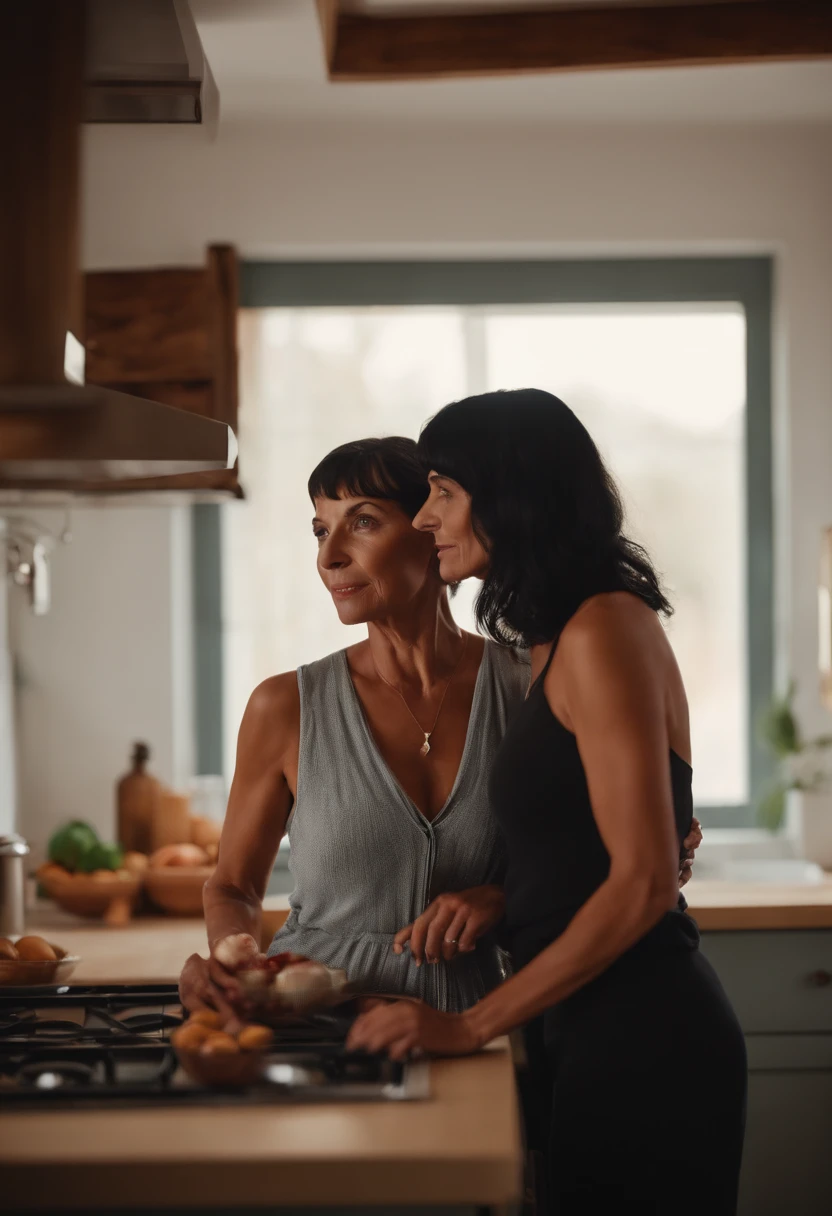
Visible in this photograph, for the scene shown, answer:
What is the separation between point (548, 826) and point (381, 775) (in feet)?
0.91

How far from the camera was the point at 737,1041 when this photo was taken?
138 cm

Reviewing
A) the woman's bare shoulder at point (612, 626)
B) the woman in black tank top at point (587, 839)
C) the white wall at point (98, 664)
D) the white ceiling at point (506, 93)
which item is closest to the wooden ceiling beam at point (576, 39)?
the white ceiling at point (506, 93)

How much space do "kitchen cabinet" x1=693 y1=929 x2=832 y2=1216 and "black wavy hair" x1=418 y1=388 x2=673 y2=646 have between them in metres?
1.27

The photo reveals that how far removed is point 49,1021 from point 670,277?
8.22ft

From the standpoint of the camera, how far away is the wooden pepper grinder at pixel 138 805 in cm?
294

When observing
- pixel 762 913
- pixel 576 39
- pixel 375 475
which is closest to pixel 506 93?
pixel 576 39

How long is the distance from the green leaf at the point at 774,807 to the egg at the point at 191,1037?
217cm

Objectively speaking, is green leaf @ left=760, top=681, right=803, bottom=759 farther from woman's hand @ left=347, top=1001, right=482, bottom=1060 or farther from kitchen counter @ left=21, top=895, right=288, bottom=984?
woman's hand @ left=347, top=1001, right=482, bottom=1060

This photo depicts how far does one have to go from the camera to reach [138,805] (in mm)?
2938

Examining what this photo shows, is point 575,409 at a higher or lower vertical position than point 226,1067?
higher

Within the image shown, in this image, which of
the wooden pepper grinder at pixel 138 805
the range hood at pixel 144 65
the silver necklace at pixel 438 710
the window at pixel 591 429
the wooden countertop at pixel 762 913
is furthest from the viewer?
the window at pixel 591 429

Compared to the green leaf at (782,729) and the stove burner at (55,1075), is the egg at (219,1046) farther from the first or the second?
the green leaf at (782,729)

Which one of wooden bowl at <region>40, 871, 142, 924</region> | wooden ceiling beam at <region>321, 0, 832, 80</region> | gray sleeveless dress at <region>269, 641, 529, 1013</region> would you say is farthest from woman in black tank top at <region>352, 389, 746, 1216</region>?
wooden ceiling beam at <region>321, 0, 832, 80</region>

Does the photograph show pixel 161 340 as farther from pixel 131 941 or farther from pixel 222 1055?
pixel 222 1055
